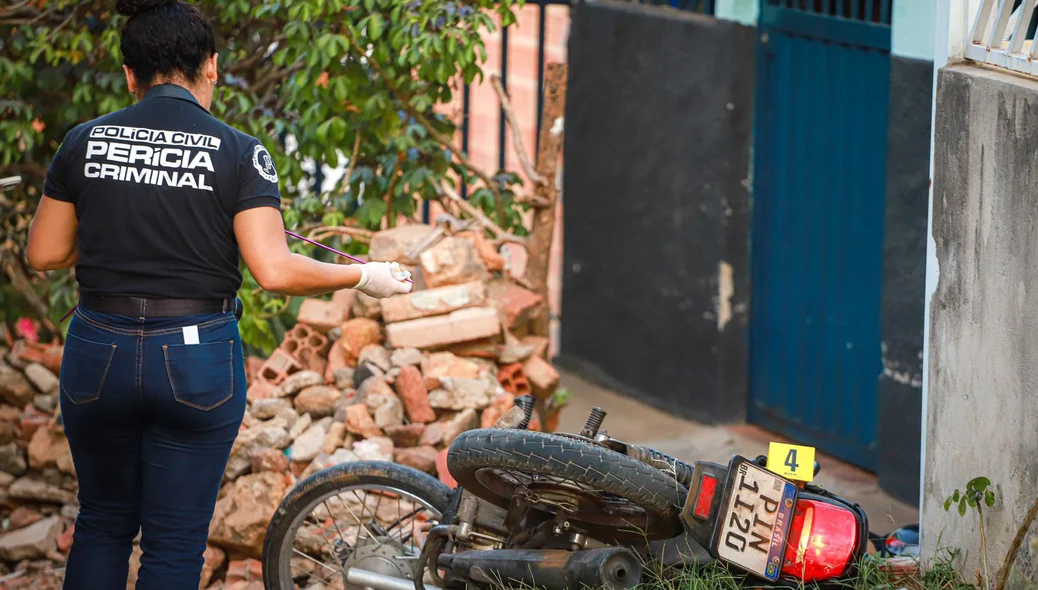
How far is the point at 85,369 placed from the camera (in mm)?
3150

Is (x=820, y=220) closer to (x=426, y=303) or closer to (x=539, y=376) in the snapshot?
(x=539, y=376)

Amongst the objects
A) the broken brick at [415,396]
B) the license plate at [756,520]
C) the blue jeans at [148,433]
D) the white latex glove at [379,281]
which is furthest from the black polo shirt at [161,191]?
the broken brick at [415,396]

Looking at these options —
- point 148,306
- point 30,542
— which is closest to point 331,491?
point 148,306

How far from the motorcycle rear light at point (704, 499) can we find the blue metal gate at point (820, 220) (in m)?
2.60

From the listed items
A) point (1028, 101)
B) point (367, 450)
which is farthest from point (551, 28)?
point (1028, 101)

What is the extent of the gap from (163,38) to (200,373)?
82 cm

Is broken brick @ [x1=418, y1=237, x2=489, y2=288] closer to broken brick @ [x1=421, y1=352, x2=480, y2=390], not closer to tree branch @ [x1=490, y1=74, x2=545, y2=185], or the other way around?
broken brick @ [x1=421, y1=352, x2=480, y2=390]

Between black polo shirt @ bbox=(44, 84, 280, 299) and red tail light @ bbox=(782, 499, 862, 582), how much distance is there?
1646 mm

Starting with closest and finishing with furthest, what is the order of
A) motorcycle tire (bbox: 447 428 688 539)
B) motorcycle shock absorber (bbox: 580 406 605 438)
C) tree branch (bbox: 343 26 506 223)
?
motorcycle tire (bbox: 447 428 688 539), motorcycle shock absorber (bbox: 580 406 605 438), tree branch (bbox: 343 26 506 223)

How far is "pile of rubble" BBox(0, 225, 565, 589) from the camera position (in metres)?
4.77

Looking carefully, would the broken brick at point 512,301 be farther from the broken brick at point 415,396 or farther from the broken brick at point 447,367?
the broken brick at point 415,396

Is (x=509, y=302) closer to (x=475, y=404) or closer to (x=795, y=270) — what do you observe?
(x=475, y=404)

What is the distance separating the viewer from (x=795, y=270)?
622cm

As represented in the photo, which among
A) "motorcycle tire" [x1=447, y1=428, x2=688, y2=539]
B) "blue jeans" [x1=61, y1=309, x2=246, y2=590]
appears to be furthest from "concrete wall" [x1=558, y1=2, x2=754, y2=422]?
"blue jeans" [x1=61, y1=309, x2=246, y2=590]
